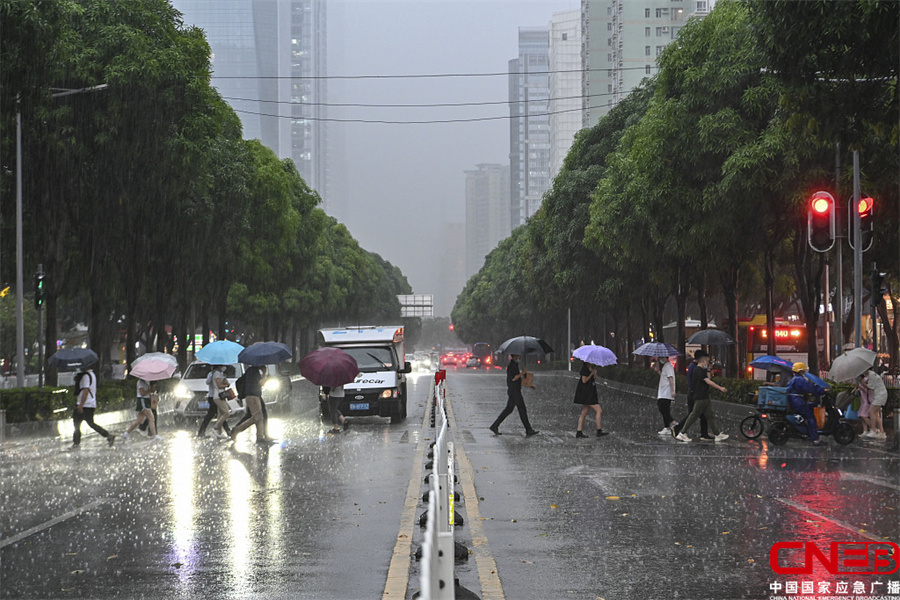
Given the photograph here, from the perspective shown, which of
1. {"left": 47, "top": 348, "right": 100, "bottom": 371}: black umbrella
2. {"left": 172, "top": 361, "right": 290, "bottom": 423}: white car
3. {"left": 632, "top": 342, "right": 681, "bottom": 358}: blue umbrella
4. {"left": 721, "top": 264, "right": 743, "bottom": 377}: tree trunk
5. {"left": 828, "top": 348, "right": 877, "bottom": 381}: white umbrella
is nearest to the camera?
{"left": 828, "top": 348, "right": 877, "bottom": 381}: white umbrella

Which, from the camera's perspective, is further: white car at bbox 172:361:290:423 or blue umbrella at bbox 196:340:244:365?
white car at bbox 172:361:290:423

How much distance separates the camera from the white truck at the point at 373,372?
25.7 metres

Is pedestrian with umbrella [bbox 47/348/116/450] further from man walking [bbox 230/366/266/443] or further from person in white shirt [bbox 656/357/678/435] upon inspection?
person in white shirt [bbox 656/357/678/435]

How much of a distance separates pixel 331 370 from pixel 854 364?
10180 millimetres

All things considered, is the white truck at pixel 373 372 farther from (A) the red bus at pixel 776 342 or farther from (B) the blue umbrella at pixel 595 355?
(A) the red bus at pixel 776 342

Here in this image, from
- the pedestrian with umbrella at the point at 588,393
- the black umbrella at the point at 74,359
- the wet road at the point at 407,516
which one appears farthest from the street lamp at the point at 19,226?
the pedestrian with umbrella at the point at 588,393

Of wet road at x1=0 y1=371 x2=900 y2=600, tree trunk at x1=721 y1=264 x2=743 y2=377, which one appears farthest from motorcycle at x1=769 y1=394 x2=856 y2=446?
tree trunk at x1=721 y1=264 x2=743 y2=377

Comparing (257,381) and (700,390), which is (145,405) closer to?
(257,381)

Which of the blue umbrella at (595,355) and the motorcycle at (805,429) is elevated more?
the blue umbrella at (595,355)

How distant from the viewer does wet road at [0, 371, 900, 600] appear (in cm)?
833

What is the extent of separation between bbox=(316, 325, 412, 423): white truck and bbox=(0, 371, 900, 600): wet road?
4959 mm

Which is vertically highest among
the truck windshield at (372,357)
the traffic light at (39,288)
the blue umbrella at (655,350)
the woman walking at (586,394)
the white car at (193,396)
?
the traffic light at (39,288)

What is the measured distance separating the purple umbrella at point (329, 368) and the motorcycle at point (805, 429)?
8498mm

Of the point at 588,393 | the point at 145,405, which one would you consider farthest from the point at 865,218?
the point at 145,405
